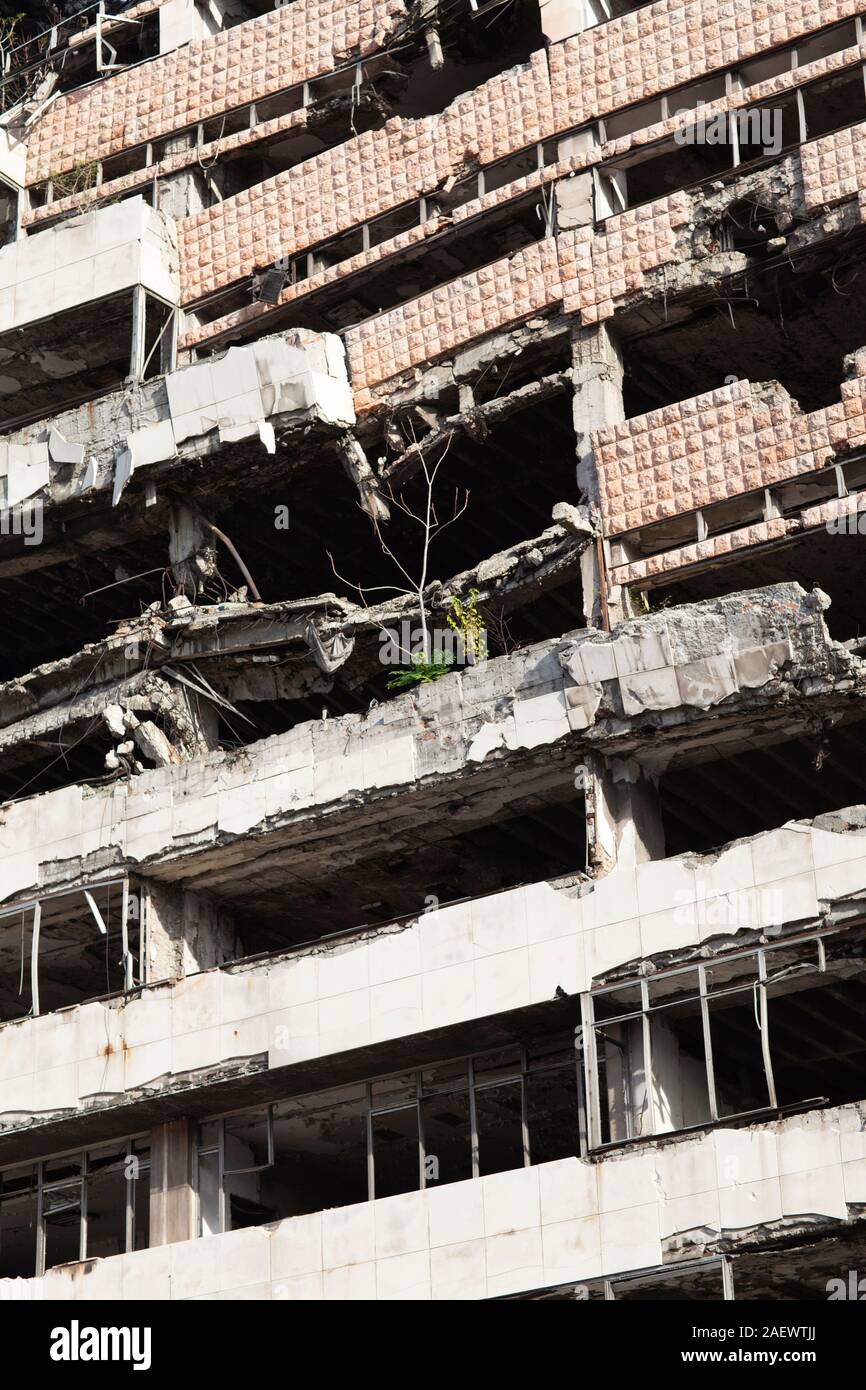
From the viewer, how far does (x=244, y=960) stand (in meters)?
20.8

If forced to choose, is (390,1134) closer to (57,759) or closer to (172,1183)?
(172,1183)

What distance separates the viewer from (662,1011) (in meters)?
18.8

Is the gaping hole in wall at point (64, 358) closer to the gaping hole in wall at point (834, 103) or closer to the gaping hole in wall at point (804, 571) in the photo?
the gaping hole in wall at point (804, 571)

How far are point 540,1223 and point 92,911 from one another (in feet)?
21.5

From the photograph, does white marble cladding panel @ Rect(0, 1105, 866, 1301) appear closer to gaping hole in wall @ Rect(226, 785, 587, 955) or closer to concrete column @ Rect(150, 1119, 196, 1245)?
concrete column @ Rect(150, 1119, 196, 1245)

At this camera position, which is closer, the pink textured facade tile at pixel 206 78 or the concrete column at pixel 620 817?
the concrete column at pixel 620 817

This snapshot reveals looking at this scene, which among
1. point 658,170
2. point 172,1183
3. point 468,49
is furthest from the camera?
point 468,49

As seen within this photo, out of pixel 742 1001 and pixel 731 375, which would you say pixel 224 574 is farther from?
pixel 742 1001

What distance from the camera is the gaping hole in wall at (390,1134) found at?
2006 centimetres

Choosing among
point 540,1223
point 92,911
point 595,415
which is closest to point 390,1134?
point 92,911

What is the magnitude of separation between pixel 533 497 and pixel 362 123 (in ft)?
16.2

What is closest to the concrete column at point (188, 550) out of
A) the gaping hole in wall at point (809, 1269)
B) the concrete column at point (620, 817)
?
the concrete column at point (620, 817)

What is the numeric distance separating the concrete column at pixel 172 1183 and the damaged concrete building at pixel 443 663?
0.06 meters

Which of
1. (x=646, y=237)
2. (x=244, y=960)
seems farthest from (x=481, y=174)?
(x=244, y=960)
